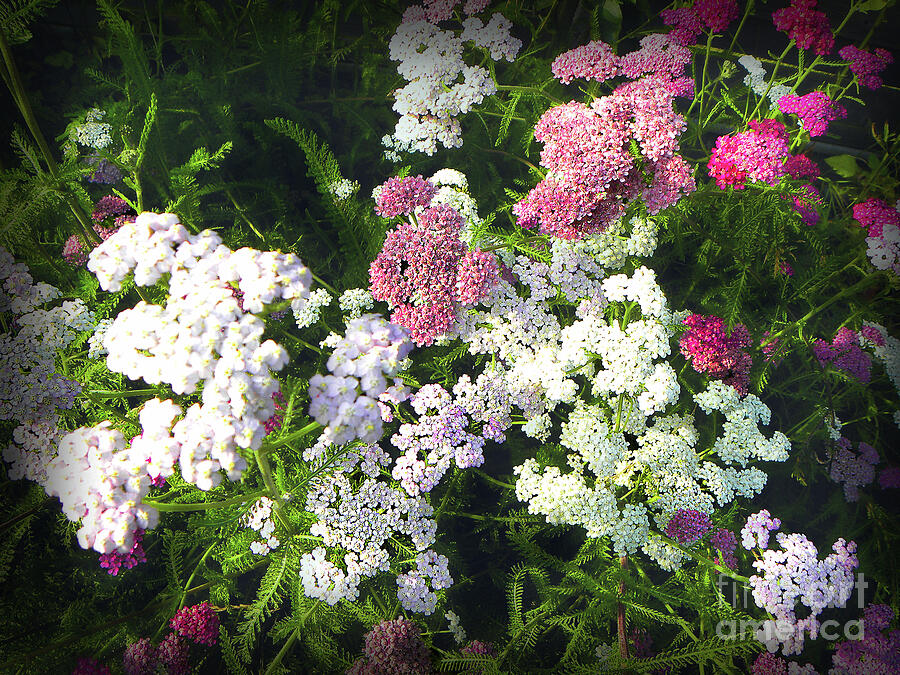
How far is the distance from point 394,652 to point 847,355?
1649 mm

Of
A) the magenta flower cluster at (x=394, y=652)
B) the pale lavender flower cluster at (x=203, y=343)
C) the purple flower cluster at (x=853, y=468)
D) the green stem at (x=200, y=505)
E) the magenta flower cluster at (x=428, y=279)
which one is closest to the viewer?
the pale lavender flower cluster at (x=203, y=343)

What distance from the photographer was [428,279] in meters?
1.41

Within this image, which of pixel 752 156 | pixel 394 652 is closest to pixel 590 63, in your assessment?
pixel 752 156

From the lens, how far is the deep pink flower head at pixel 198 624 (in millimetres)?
1359

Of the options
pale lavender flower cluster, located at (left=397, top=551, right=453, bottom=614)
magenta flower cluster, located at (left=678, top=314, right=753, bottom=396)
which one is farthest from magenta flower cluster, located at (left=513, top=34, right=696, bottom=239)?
pale lavender flower cluster, located at (left=397, top=551, right=453, bottom=614)

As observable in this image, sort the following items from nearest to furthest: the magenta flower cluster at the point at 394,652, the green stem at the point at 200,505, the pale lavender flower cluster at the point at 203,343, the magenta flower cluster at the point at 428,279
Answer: the pale lavender flower cluster at the point at 203,343
the green stem at the point at 200,505
the magenta flower cluster at the point at 394,652
the magenta flower cluster at the point at 428,279

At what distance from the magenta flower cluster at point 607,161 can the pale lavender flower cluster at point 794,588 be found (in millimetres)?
1006

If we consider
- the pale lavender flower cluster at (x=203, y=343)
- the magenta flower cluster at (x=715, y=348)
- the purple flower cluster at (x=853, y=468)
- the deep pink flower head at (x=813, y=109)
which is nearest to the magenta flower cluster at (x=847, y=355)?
the purple flower cluster at (x=853, y=468)

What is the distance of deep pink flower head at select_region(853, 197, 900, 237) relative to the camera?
1.68 m

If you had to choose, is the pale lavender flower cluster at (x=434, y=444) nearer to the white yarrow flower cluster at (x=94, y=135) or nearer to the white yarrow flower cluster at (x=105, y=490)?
the white yarrow flower cluster at (x=105, y=490)

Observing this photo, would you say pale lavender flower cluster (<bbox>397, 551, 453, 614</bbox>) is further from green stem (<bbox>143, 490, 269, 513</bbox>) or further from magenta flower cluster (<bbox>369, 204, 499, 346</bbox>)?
magenta flower cluster (<bbox>369, 204, 499, 346</bbox>)

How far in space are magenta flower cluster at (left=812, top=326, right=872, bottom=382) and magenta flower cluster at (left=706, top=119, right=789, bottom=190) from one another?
22.7 inches

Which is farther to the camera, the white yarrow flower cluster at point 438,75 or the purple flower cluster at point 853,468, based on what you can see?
the purple flower cluster at point 853,468

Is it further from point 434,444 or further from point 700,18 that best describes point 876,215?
point 434,444
